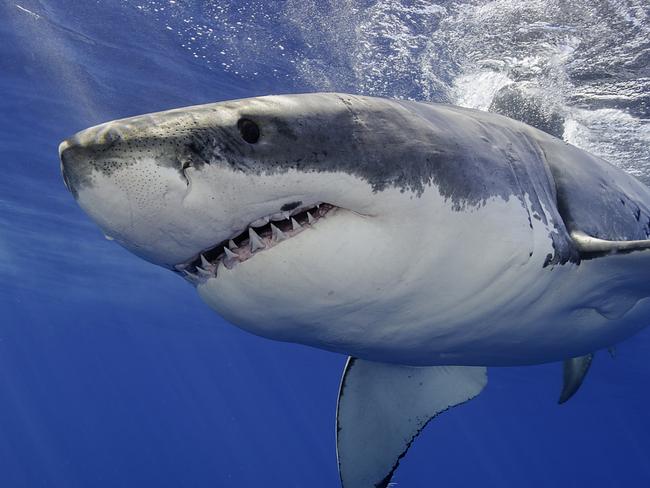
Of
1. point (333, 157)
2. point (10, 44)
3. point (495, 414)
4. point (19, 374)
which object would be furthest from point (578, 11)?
point (19, 374)

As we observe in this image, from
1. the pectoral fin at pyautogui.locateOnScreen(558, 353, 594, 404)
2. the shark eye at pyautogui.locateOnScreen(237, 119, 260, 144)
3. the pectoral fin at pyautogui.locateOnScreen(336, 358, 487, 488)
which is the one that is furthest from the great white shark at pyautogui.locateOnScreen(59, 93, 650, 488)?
the pectoral fin at pyautogui.locateOnScreen(558, 353, 594, 404)

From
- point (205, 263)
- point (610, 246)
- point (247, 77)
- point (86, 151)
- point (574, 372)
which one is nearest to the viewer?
point (86, 151)

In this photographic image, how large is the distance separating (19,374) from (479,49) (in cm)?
12246

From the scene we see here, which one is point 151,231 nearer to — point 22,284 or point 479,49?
point 479,49

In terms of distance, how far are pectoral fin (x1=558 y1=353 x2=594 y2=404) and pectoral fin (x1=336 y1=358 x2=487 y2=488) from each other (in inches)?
80.8

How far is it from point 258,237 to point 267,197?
0.67ft

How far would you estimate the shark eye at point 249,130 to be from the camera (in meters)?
2.07

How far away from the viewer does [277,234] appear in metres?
2.24

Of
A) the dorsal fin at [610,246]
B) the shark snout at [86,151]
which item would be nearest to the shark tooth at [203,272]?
the shark snout at [86,151]

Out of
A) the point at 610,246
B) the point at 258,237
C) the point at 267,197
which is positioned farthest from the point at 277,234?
the point at 610,246

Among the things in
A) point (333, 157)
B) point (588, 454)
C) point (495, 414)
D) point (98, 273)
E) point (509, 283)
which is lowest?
point (588, 454)

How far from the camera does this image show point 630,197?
13.5 ft

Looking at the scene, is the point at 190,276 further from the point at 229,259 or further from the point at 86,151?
the point at 86,151

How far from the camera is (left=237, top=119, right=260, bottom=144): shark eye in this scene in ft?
6.80
